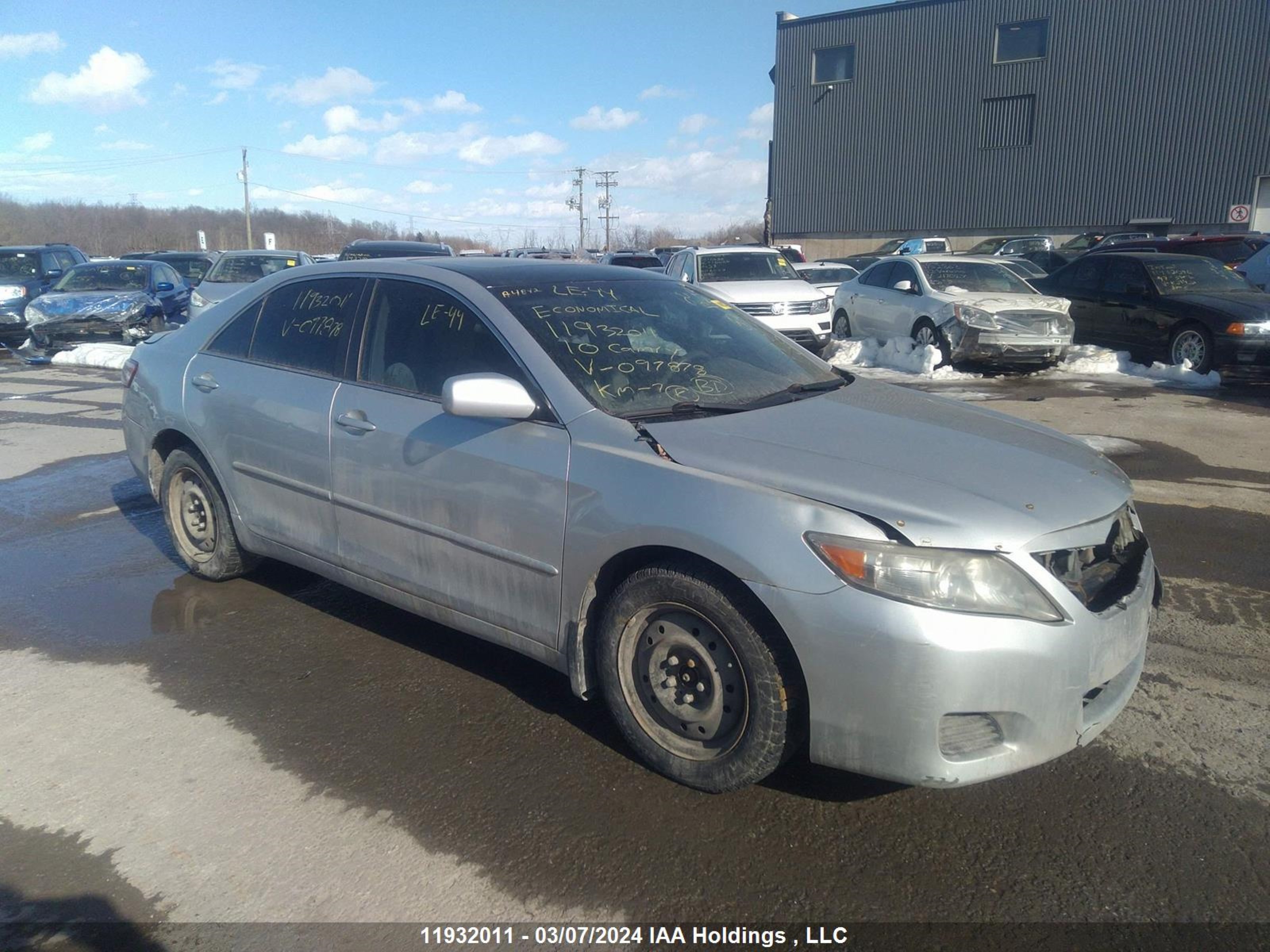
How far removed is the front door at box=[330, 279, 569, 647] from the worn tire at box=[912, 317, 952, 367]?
415 inches

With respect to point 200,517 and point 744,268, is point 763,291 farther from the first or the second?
point 200,517

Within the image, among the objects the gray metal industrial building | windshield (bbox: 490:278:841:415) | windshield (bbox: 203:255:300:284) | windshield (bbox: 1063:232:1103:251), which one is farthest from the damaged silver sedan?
the gray metal industrial building

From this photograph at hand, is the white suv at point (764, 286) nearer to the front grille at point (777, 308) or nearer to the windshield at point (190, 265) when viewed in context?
the front grille at point (777, 308)

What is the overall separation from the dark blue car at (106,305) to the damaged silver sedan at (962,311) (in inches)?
492

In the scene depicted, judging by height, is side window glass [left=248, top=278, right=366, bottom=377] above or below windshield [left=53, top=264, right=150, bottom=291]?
below

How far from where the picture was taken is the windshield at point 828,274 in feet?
71.2

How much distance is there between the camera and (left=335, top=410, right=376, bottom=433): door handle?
394cm

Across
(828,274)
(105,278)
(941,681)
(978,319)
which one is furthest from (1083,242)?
(941,681)

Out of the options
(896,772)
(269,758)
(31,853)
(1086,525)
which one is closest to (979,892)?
(896,772)

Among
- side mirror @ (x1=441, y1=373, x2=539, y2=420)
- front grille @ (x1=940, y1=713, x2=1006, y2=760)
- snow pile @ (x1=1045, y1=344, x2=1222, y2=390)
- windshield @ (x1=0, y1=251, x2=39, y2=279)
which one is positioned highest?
windshield @ (x1=0, y1=251, x2=39, y2=279)

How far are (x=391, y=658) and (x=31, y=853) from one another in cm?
157

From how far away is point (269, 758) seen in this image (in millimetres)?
3402

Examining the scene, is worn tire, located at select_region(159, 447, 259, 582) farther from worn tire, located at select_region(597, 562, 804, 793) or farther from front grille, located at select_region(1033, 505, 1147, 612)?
front grille, located at select_region(1033, 505, 1147, 612)

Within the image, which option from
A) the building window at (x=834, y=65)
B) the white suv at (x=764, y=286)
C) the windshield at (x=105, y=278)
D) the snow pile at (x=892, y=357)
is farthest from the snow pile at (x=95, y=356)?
the building window at (x=834, y=65)
